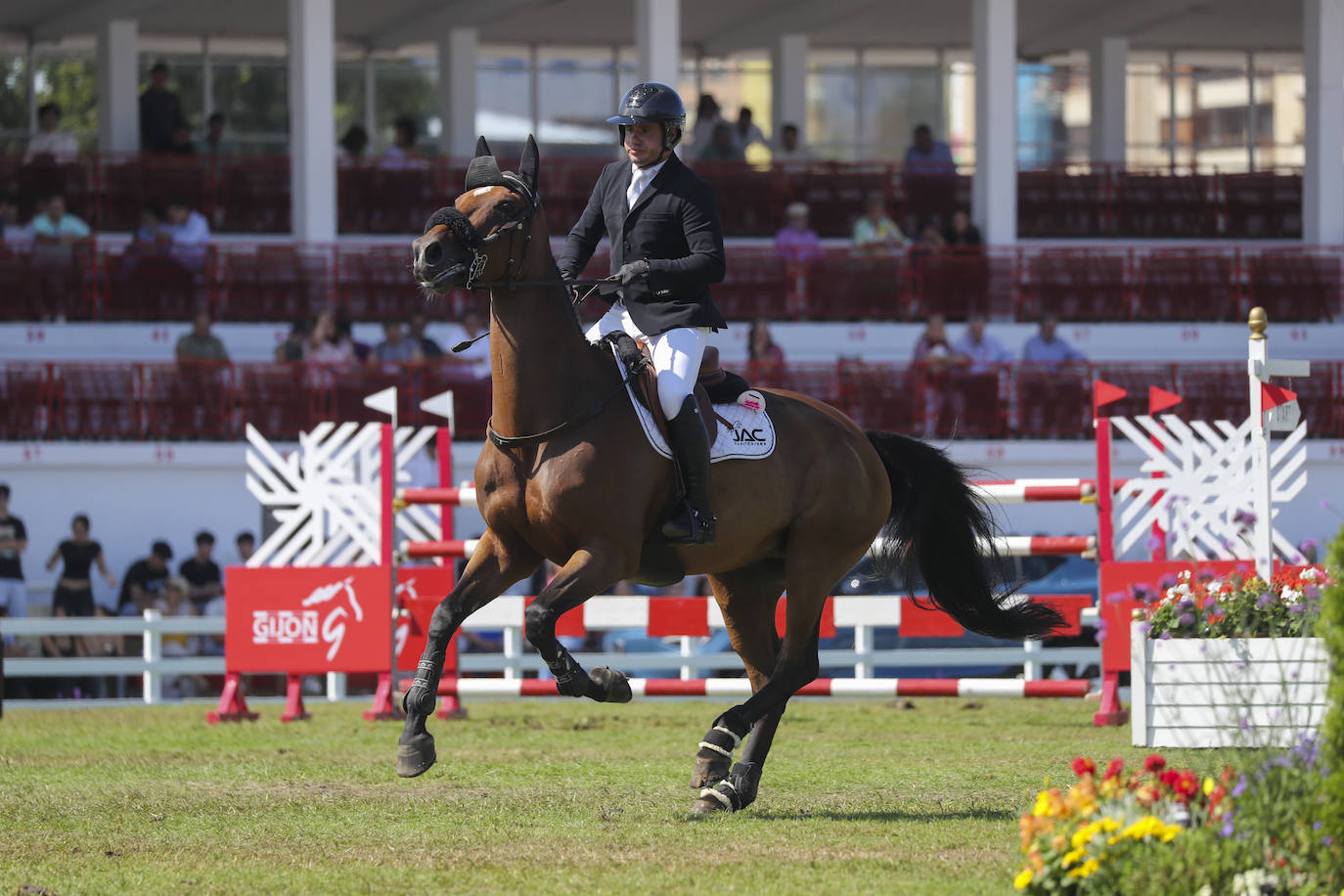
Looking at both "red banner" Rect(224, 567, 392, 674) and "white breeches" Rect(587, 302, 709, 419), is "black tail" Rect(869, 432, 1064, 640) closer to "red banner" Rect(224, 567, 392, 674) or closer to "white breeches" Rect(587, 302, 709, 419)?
"white breeches" Rect(587, 302, 709, 419)

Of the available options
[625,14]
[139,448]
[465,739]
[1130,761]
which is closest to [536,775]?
[465,739]

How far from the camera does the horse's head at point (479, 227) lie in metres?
6.13

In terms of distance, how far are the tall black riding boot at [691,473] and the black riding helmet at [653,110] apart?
1.10m

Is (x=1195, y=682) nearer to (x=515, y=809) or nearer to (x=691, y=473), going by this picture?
(x=691, y=473)

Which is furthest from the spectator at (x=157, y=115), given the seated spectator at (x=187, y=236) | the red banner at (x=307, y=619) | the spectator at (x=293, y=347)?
the red banner at (x=307, y=619)

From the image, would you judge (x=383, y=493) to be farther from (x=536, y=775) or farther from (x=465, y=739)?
(x=536, y=775)

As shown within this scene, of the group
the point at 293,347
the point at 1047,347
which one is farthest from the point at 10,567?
the point at 1047,347

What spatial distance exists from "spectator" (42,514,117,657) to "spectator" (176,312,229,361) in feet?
9.28

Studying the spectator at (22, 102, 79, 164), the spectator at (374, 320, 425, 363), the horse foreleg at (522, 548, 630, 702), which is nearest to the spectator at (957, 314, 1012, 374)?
the spectator at (374, 320, 425, 363)

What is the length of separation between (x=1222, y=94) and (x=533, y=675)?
19.9 metres

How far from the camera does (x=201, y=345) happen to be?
17.9 m

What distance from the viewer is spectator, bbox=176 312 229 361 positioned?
1788 cm

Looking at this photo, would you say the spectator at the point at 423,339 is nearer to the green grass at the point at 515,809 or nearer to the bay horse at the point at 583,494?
the green grass at the point at 515,809

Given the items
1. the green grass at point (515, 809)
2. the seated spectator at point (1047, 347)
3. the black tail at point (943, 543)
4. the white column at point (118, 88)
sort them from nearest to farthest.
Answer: the green grass at point (515, 809) → the black tail at point (943, 543) → the seated spectator at point (1047, 347) → the white column at point (118, 88)
